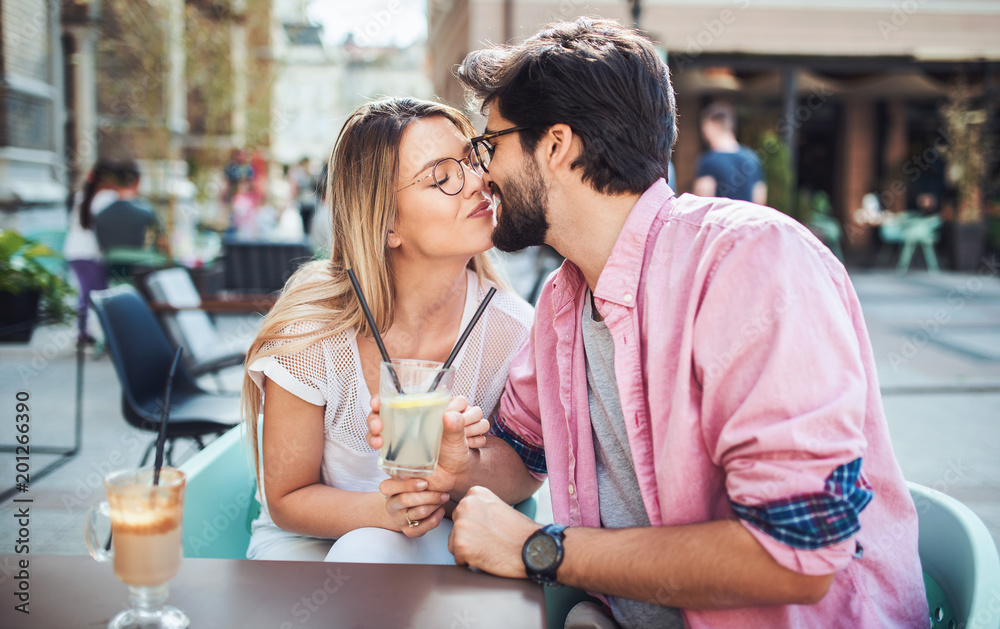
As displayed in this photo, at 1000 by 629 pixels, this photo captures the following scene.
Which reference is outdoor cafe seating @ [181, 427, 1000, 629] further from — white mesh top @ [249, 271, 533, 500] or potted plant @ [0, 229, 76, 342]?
potted plant @ [0, 229, 76, 342]

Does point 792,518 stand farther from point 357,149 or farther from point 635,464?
point 357,149

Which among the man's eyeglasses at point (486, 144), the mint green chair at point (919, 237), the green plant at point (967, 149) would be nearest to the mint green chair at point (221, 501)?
the man's eyeglasses at point (486, 144)

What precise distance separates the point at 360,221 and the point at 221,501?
0.86 meters

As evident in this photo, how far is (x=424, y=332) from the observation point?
7.48 ft

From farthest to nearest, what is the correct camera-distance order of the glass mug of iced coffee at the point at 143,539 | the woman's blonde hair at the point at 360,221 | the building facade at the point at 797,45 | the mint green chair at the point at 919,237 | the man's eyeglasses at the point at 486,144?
1. the mint green chair at the point at 919,237
2. the building facade at the point at 797,45
3. the woman's blonde hair at the point at 360,221
4. the man's eyeglasses at the point at 486,144
5. the glass mug of iced coffee at the point at 143,539

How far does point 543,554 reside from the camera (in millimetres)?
1350

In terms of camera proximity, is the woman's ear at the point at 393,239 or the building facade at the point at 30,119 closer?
the woman's ear at the point at 393,239

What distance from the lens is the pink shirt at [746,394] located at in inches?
45.1

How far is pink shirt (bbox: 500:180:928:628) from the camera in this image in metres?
1.15

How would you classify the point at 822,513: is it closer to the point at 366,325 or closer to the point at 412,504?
the point at 412,504

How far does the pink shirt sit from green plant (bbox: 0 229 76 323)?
10.1 ft

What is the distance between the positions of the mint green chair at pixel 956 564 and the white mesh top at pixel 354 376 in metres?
1.10

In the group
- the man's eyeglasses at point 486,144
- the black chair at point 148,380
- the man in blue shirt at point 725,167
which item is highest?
the man in blue shirt at point 725,167

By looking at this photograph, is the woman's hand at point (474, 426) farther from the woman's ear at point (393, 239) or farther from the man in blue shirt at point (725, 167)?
the man in blue shirt at point (725, 167)
